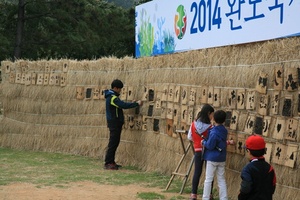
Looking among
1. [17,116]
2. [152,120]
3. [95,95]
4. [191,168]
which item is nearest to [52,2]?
[17,116]

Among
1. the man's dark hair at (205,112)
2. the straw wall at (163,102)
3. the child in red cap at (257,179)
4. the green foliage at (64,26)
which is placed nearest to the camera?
the child in red cap at (257,179)

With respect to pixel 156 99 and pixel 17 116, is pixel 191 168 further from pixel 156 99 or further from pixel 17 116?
pixel 17 116

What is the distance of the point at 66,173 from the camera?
34.1 feet

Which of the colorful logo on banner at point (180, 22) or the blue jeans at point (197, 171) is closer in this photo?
the blue jeans at point (197, 171)

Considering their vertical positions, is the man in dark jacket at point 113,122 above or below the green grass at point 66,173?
above

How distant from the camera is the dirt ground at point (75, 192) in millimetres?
8336

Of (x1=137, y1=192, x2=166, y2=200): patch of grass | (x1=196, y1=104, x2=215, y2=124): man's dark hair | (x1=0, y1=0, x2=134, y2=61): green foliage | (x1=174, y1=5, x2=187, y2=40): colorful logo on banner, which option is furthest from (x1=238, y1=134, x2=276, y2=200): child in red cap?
(x1=0, y1=0, x2=134, y2=61): green foliage

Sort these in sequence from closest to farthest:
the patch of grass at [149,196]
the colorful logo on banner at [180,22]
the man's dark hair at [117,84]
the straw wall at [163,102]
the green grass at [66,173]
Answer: the straw wall at [163,102] → the patch of grass at [149,196] → the green grass at [66,173] → the colorful logo on banner at [180,22] → the man's dark hair at [117,84]

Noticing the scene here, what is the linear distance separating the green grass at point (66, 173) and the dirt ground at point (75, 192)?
185 millimetres

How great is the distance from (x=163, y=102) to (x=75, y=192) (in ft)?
8.23

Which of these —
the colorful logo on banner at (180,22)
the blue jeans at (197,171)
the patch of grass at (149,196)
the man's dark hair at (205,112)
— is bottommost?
the patch of grass at (149,196)

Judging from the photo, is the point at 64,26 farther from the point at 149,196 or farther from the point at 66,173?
the point at 149,196

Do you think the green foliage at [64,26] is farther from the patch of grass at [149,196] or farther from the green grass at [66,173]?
the patch of grass at [149,196]

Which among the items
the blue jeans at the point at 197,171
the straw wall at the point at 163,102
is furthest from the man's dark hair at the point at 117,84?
the blue jeans at the point at 197,171
